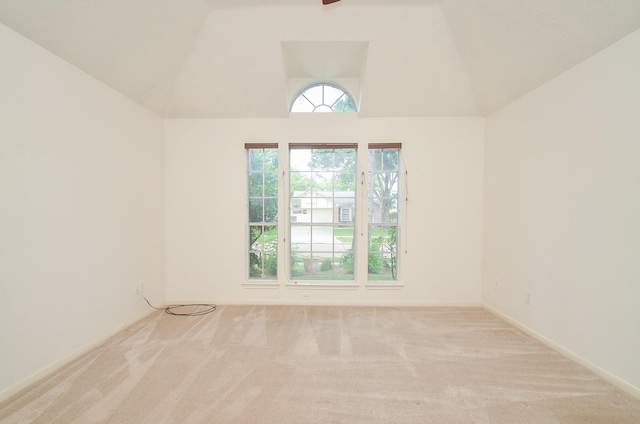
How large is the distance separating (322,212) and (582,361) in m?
2.69

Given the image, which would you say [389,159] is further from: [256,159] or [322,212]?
[256,159]

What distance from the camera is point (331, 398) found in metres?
1.56

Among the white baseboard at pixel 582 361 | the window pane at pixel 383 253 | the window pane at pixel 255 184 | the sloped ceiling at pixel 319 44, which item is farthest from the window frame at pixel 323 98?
the white baseboard at pixel 582 361

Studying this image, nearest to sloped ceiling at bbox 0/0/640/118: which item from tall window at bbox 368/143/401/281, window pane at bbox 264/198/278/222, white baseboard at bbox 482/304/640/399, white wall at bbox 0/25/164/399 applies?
white wall at bbox 0/25/164/399

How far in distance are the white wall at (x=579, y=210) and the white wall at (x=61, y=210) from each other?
4.06 metres

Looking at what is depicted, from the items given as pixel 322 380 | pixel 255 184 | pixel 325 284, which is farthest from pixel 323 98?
pixel 322 380

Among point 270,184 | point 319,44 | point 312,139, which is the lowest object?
point 270,184

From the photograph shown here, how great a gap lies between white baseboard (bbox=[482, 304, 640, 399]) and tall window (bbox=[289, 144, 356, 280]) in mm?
1803

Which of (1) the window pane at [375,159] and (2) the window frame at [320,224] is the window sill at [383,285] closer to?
(2) the window frame at [320,224]

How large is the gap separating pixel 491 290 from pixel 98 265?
13.6 ft

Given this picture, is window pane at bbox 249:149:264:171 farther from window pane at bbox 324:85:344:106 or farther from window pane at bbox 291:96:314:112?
window pane at bbox 324:85:344:106

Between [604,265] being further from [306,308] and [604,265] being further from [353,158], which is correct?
[306,308]

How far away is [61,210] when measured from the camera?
6.21 feet

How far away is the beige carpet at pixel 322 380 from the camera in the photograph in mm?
1441
